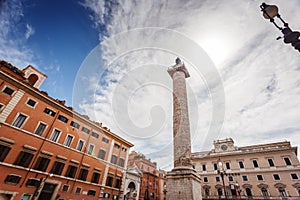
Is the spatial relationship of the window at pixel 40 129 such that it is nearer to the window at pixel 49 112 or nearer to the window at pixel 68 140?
the window at pixel 49 112

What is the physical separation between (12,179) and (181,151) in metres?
13.0

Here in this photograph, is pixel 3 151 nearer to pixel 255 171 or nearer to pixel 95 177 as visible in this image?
pixel 95 177

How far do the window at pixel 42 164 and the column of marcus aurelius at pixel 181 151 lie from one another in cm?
1101

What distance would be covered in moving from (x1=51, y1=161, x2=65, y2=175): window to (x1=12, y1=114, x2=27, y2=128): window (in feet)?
15.2

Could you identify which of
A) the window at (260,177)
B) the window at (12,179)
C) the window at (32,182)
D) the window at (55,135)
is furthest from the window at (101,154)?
the window at (260,177)

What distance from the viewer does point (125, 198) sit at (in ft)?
67.5

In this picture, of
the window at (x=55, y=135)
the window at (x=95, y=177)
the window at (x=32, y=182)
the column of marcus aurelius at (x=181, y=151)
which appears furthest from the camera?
the window at (x=95, y=177)

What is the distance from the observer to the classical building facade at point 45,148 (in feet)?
38.5

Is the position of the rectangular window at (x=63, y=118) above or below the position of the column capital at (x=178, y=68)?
below

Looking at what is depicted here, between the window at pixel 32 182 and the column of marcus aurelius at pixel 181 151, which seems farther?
the window at pixel 32 182

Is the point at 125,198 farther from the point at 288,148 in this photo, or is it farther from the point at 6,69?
the point at 288,148

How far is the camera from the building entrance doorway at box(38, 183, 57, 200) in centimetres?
1278

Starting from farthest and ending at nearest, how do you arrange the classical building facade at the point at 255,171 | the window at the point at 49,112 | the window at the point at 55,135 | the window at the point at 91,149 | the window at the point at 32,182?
the classical building facade at the point at 255,171 < the window at the point at 91,149 < the window at the point at 49,112 < the window at the point at 55,135 < the window at the point at 32,182

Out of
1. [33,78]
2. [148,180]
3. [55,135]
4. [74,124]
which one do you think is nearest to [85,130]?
[74,124]
